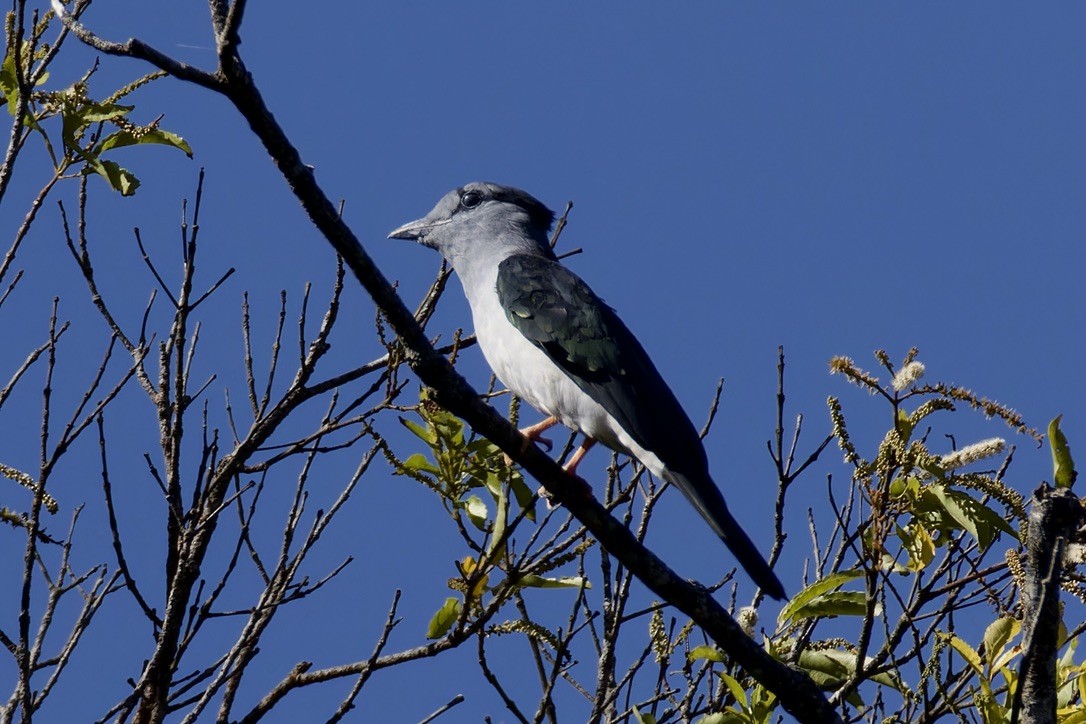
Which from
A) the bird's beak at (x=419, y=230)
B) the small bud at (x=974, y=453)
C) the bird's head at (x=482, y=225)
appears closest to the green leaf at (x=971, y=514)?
the small bud at (x=974, y=453)

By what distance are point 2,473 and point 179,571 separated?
63cm

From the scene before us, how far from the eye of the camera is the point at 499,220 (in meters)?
6.30

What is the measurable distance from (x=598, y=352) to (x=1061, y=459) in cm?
254

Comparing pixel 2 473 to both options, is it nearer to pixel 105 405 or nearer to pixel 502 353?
pixel 105 405

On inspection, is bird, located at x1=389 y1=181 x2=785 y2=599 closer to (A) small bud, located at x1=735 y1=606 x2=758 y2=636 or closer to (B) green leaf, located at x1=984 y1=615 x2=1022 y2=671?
(A) small bud, located at x1=735 y1=606 x2=758 y2=636

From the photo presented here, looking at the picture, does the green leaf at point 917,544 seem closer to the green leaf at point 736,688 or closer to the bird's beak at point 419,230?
the green leaf at point 736,688

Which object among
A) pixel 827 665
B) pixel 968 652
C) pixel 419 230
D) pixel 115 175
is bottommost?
pixel 968 652

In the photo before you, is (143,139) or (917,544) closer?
(917,544)

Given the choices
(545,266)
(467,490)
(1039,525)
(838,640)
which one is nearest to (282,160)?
(467,490)

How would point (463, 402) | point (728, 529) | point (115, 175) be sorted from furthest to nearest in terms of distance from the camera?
point (728, 529), point (115, 175), point (463, 402)

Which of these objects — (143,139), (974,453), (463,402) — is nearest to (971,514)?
(974,453)

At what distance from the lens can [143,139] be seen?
3938mm

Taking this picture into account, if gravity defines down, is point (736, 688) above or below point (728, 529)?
below

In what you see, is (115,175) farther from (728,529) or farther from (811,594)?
(811,594)
